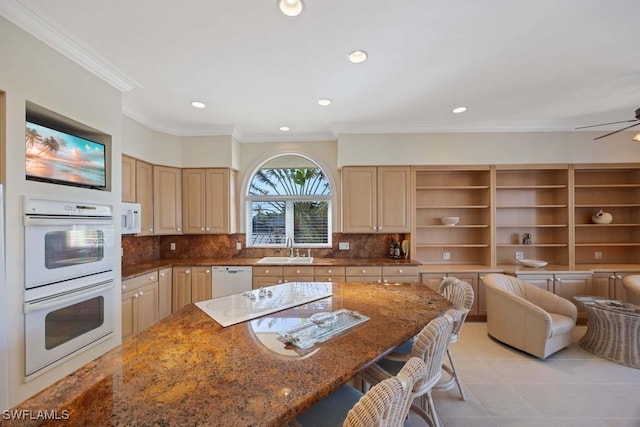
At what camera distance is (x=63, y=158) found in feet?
6.57

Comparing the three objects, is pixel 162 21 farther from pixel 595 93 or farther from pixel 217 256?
pixel 595 93

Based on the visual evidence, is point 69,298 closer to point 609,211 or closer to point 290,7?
point 290,7

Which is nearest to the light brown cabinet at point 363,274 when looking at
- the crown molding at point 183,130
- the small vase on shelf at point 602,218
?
the crown molding at point 183,130

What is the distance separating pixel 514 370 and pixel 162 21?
4.23 meters

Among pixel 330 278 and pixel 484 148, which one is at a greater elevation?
pixel 484 148

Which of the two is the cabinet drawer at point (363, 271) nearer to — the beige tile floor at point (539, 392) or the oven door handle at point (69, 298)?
the beige tile floor at point (539, 392)

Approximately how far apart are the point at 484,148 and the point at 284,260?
3.42 m

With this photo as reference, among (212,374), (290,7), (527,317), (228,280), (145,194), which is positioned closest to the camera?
(212,374)

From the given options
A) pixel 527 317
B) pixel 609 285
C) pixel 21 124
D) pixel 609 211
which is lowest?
pixel 527 317

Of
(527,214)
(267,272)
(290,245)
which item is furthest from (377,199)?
(527,214)

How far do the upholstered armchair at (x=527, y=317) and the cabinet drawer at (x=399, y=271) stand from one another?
0.85m

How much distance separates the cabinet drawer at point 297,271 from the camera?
3580mm

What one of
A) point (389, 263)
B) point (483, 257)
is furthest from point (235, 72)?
point (483, 257)

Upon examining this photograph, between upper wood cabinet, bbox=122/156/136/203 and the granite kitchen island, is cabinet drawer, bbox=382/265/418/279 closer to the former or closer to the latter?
the granite kitchen island
